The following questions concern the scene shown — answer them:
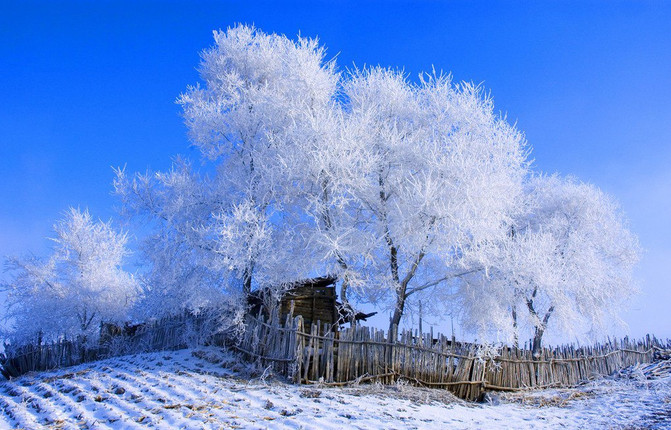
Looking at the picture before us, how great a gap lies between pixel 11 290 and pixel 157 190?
1660 centimetres

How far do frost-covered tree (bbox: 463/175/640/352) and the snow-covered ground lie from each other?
3333 millimetres

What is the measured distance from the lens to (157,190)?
17.4 metres

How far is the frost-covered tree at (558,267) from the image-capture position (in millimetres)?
15719

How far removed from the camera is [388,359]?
12.6 metres

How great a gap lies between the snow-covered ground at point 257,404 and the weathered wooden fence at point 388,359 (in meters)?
0.52

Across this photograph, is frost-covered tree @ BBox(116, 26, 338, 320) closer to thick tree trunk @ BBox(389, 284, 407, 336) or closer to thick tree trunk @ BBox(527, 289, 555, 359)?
thick tree trunk @ BBox(389, 284, 407, 336)

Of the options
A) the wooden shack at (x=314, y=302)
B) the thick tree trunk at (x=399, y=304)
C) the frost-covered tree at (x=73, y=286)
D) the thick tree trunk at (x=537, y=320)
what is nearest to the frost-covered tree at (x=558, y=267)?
the thick tree trunk at (x=537, y=320)

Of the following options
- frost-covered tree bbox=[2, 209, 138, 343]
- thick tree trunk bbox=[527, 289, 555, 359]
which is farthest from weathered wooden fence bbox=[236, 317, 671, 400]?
frost-covered tree bbox=[2, 209, 138, 343]

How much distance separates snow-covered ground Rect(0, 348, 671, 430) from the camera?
8.51m

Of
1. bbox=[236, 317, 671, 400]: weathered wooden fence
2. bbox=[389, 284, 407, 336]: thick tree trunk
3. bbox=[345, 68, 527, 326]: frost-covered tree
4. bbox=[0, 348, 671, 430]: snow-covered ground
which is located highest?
bbox=[345, 68, 527, 326]: frost-covered tree

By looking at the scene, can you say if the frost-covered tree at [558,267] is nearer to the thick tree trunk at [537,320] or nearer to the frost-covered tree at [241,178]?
the thick tree trunk at [537,320]

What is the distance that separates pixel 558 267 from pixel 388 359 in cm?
1005

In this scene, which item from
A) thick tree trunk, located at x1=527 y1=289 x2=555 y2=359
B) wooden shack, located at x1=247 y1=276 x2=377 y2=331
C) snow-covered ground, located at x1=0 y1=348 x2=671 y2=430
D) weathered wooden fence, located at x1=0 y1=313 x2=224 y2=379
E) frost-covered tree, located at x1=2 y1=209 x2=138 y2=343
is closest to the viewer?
snow-covered ground, located at x1=0 y1=348 x2=671 y2=430

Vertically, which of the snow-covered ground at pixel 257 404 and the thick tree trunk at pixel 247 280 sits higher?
the thick tree trunk at pixel 247 280
